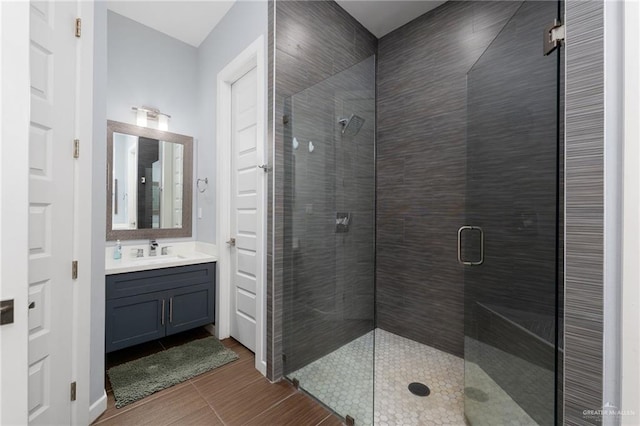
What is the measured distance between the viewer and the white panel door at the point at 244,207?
2307mm

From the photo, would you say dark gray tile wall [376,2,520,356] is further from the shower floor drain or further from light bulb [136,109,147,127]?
light bulb [136,109,147,127]

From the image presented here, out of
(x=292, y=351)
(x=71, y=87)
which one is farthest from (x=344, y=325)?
(x=71, y=87)

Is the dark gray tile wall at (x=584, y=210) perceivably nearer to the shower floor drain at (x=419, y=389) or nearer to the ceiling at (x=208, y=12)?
the shower floor drain at (x=419, y=389)

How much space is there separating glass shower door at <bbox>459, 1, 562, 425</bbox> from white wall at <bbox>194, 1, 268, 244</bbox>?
1882mm

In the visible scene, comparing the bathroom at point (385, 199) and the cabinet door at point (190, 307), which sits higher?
the bathroom at point (385, 199)

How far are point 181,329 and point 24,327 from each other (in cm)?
163

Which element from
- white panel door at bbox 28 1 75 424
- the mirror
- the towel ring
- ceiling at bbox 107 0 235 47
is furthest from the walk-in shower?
the mirror

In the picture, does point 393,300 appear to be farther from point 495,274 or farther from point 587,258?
point 587,258

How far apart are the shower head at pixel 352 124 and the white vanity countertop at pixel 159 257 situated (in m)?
1.81

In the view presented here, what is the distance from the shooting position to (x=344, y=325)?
1.94 m

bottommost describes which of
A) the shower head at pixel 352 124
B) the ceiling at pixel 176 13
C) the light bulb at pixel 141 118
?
the shower head at pixel 352 124

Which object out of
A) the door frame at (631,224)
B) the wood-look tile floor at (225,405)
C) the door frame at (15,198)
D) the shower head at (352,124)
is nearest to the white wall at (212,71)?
the shower head at (352,124)

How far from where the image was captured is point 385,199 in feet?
8.70

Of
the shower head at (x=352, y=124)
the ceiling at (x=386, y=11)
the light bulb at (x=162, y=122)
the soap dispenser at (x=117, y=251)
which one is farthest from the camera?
the light bulb at (x=162, y=122)
